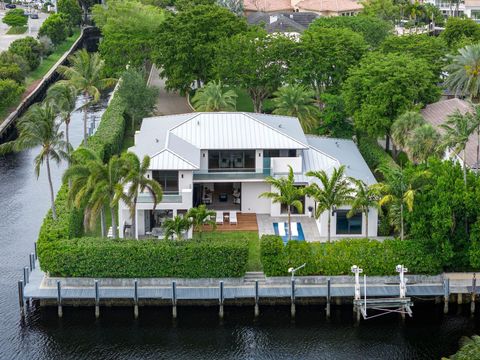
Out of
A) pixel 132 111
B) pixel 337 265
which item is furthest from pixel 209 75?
pixel 337 265

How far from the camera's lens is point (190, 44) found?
347ft

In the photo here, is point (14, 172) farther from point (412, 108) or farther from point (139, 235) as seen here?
point (412, 108)

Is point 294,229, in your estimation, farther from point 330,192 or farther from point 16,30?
point 16,30

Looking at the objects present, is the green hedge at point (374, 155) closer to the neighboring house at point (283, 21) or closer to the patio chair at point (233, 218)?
the patio chair at point (233, 218)

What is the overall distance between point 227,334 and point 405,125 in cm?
2968

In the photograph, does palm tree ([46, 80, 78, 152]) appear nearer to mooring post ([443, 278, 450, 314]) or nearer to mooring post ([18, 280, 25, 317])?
mooring post ([18, 280, 25, 317])

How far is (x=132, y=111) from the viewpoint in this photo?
97.5 meters

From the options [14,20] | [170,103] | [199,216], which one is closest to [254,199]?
[199,216]

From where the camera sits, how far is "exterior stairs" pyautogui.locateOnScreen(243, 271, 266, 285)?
2438 inches

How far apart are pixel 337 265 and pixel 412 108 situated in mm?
27876

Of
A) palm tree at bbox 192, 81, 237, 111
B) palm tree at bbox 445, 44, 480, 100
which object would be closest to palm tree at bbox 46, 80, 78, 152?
palm tree at bbox 192, 81, 237, 111

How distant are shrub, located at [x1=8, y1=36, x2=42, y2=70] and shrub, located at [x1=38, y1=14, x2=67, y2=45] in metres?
12.3

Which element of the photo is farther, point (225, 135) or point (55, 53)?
point (55, 53)

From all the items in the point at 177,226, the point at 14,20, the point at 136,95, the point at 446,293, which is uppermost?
the point at 14,20
